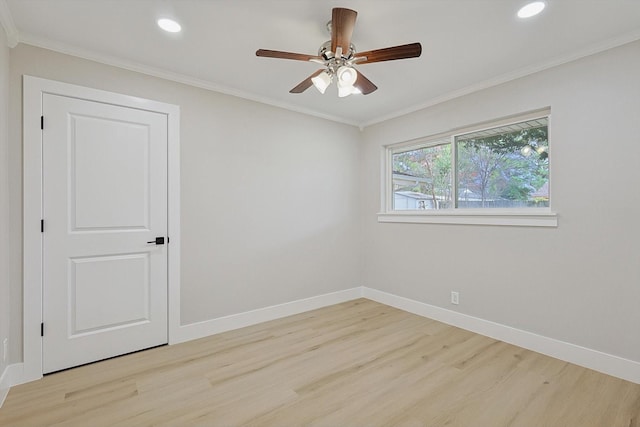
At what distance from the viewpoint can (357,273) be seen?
14.3ft

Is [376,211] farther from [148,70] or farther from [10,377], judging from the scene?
[10,377]

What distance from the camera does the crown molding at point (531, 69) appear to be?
2248mm

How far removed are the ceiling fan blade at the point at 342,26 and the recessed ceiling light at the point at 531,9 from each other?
1.09 metres

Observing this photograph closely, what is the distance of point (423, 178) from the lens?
12.6 feet

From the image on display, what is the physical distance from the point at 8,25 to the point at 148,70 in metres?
A: 0.87

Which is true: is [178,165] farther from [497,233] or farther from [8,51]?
[497,233]

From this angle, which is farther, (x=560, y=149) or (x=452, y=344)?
(x=452, y=344)

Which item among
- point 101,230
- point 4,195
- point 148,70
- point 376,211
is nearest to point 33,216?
point 4,195

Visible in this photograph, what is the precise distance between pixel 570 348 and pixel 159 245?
3.59 meters

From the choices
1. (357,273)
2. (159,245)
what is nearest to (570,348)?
(357,273)

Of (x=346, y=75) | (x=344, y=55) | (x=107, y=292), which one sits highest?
(x=344, y=55)

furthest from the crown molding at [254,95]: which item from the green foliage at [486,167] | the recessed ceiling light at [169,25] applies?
the recessed ceiling light at [169,25]

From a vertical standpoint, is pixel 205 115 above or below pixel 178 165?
above

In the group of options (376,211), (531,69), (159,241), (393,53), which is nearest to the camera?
(393,53)
